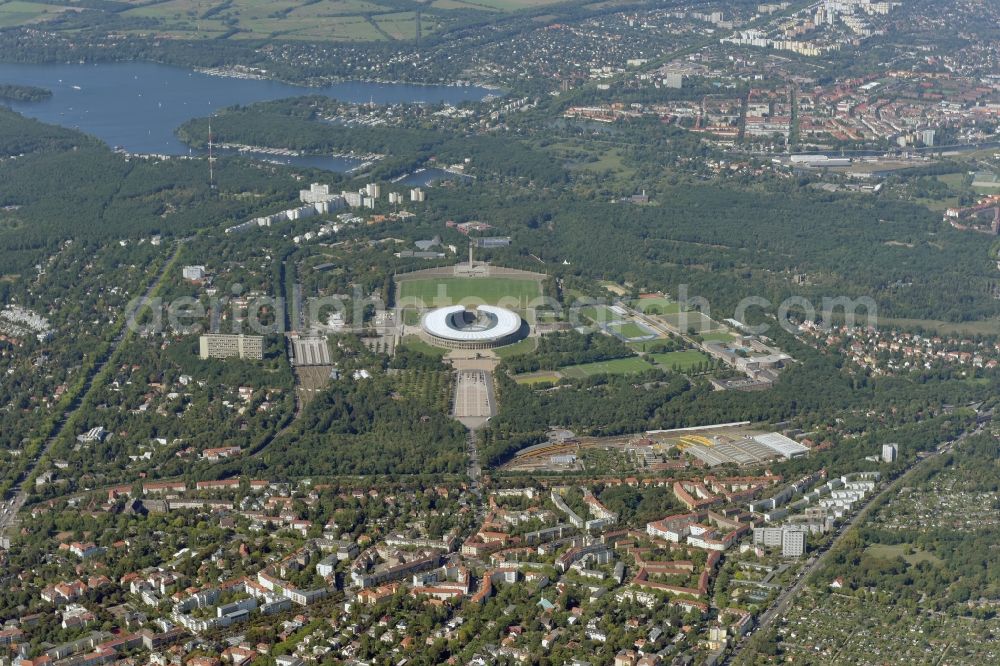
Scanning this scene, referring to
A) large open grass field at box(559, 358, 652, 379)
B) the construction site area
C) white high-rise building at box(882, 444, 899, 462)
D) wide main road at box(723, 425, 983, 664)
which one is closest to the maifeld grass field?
large open grass field at box(559, 358, 652, 379)

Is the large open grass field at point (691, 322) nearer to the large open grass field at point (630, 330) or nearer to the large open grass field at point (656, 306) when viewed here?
the large open grass field at point (656, 306)

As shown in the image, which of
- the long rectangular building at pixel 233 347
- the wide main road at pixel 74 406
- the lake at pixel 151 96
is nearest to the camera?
the wide main road at pixel 74 406

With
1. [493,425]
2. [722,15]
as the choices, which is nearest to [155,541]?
[493,425]

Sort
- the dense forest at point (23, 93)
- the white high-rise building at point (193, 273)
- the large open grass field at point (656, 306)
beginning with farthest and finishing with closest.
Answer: the dense forest at point (23, 93)
the white high-rise building at point (193, 273)
the large open grass field at point (656, 306)

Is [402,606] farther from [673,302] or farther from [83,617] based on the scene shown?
[673,302]

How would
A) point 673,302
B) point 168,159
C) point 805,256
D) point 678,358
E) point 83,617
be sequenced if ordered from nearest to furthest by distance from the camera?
point 83,617 < point 678,358 < point 673,302 < point 805,256 < point 168,159

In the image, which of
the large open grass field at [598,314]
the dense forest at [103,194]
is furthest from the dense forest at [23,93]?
the large open grass field at [598,314]

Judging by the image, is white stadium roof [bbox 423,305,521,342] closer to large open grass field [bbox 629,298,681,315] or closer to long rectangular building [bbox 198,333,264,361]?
large open grass field [bbox 629,298,681,315]
